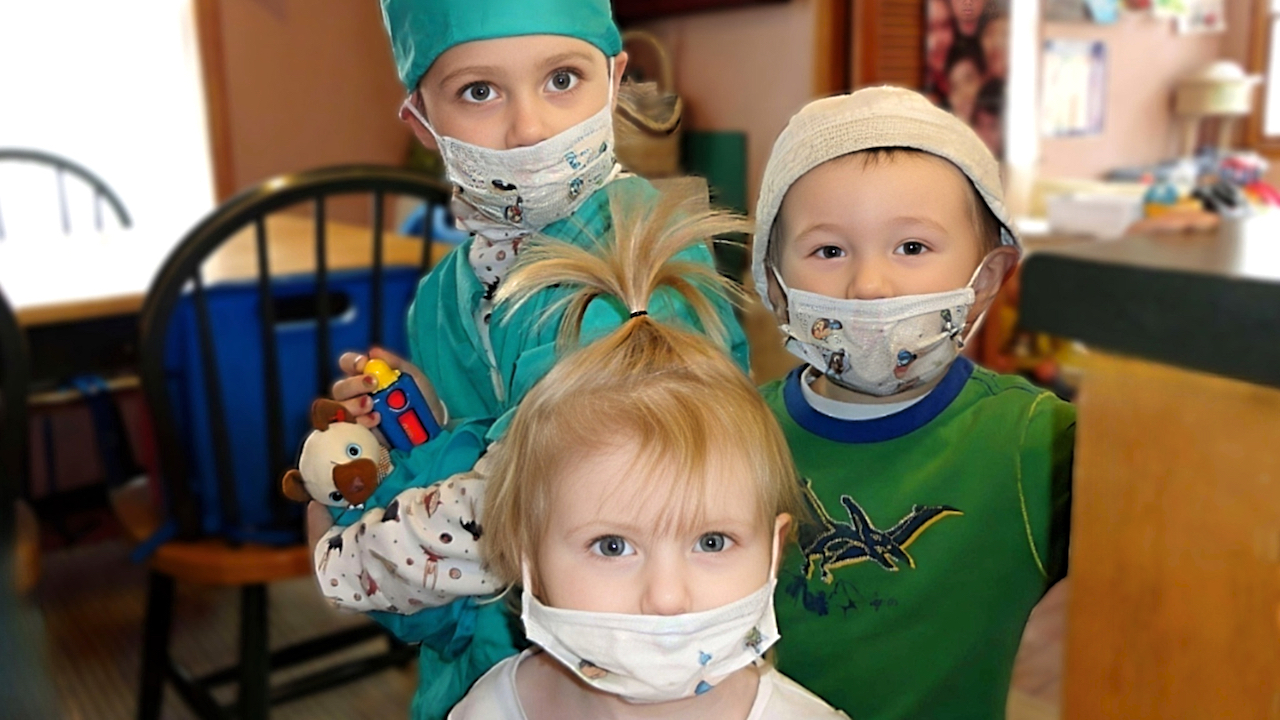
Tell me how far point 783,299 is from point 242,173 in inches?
115

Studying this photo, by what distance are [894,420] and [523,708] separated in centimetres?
30

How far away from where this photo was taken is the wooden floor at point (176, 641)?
1.85 meters

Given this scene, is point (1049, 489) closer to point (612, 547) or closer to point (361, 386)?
point (612, 547)

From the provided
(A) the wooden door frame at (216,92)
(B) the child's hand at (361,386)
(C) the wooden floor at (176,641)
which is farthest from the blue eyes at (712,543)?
(A) the wooden door frame at (216,92)

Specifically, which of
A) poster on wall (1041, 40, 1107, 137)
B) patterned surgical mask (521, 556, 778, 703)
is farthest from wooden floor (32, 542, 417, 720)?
poster on wall (1041, 40, 1107, 137)

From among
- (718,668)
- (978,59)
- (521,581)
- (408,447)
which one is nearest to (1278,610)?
(718,668)

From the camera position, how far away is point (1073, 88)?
440 centimetres

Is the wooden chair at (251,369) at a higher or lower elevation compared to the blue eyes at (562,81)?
lower

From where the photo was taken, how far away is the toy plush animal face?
2.15 ft

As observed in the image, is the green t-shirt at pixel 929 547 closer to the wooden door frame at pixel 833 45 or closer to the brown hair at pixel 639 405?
the brown hair at pixel 639 405

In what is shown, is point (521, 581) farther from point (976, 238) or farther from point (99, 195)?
point (99, 195)

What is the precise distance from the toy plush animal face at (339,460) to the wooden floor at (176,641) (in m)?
1.15

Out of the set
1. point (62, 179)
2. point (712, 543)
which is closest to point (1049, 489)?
point (712, 543)

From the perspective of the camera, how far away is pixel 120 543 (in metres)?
2.61
